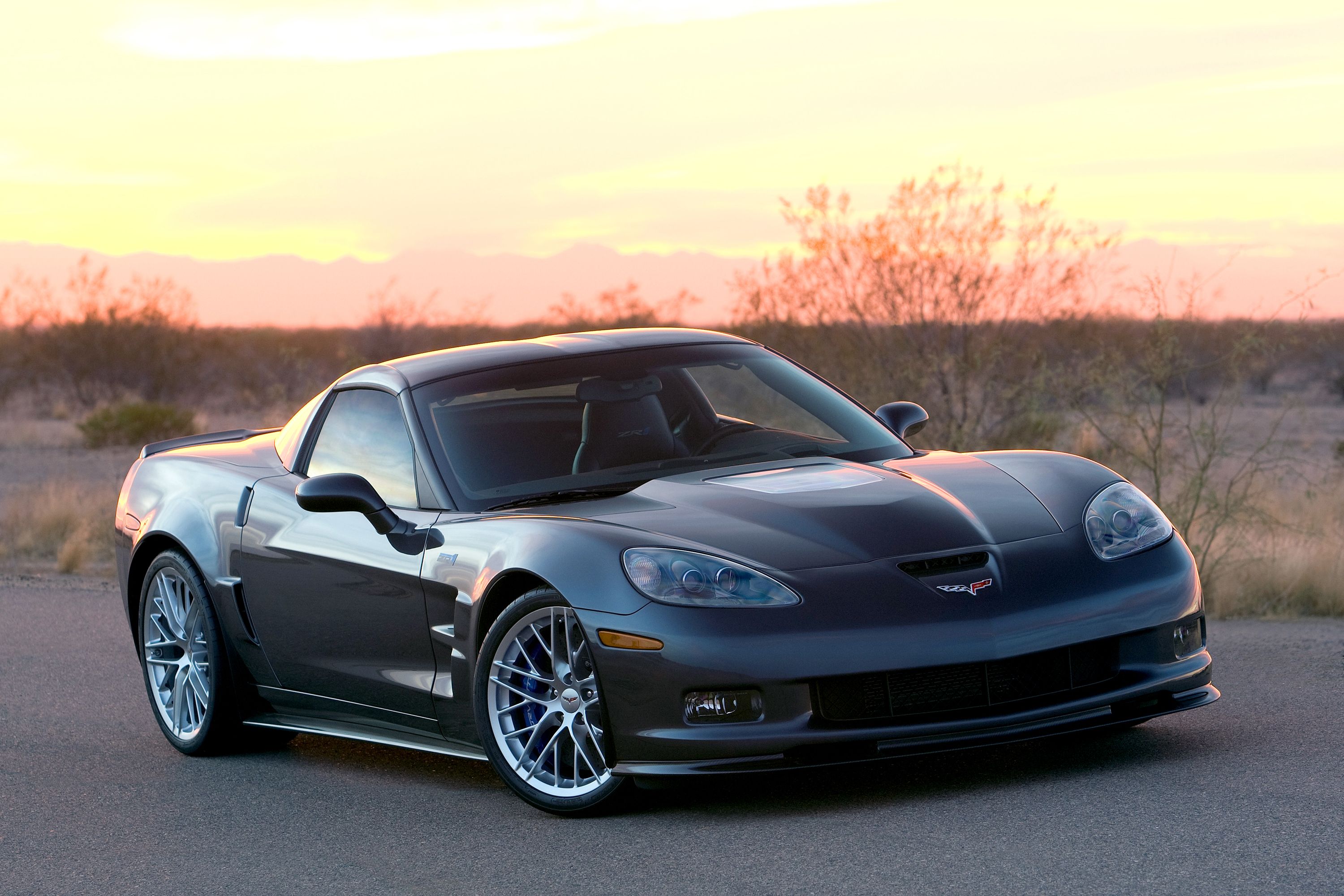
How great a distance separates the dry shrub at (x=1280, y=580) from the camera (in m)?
9.84

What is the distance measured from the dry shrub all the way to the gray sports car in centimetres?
395

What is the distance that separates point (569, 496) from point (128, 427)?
86.5ft

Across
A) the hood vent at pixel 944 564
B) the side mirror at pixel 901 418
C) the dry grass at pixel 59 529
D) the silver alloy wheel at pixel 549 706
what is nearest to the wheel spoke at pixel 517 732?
the silver alloy wheel at pixel 549 706

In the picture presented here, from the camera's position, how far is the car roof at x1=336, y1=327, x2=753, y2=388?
257 inches

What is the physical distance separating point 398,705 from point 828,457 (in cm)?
178

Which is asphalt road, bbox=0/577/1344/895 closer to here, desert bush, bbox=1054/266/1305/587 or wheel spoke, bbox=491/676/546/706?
wheel spoke, bbox=491/676/546/706

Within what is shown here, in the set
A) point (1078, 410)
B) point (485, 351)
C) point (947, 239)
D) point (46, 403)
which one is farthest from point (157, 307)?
point (485, 351)

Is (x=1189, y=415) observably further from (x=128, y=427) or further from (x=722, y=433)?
(x=128, y=427)

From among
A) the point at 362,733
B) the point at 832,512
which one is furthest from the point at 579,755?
the point at 362,733

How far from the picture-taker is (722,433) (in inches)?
260

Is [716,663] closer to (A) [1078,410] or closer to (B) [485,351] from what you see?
(B) [485,351]

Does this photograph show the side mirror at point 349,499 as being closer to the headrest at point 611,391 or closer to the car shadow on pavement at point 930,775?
the headrest at point 611,391

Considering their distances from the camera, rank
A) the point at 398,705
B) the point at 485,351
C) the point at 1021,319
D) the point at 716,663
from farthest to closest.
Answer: the point at 1021,319 < the point at 485,351 < the point at 398,705 < the point at 716,663

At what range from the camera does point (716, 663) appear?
488 cm
